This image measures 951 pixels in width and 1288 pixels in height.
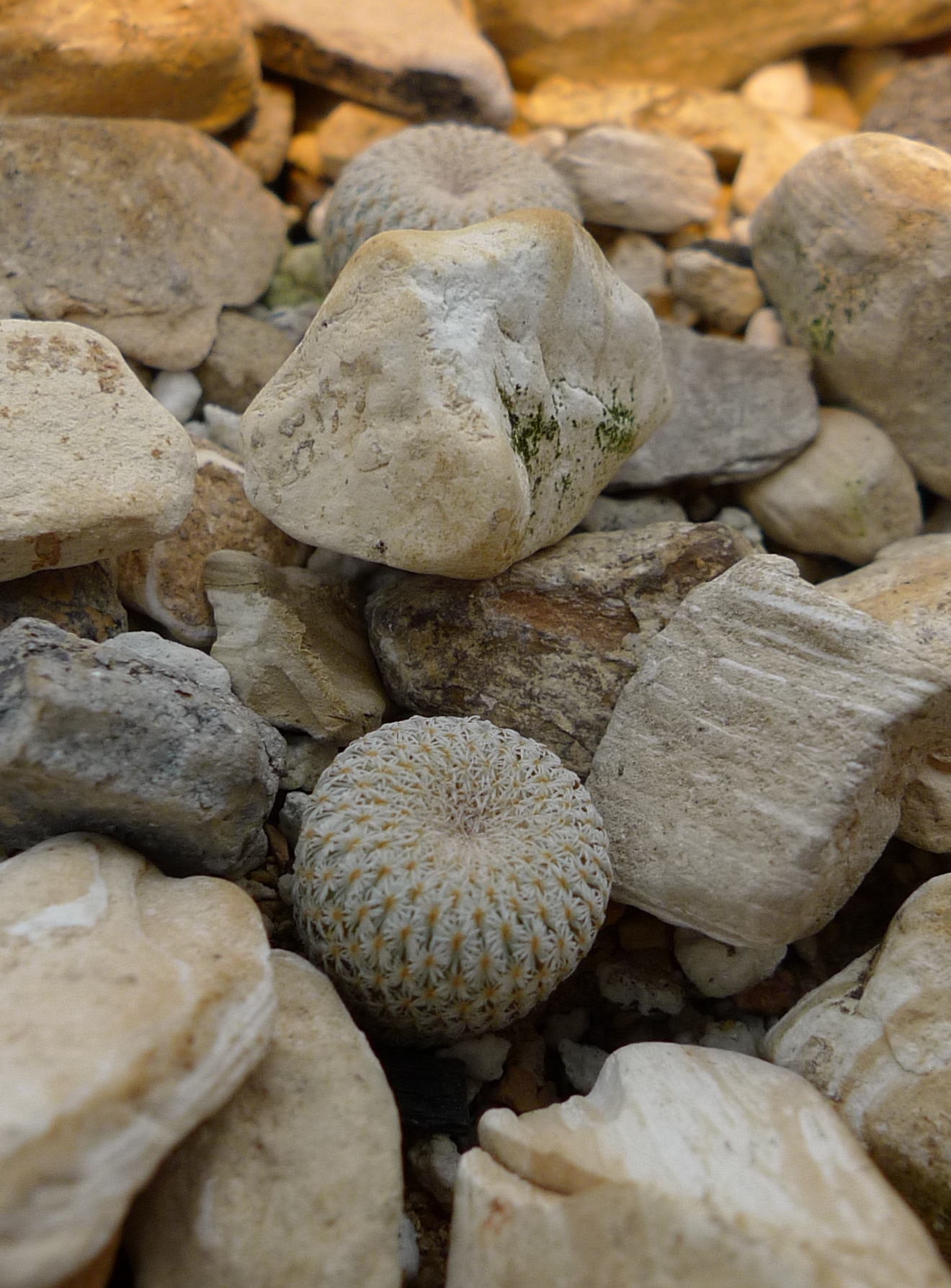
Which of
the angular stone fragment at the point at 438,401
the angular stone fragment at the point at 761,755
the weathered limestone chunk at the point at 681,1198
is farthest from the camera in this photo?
the angular stone fragment at the point at 438,401

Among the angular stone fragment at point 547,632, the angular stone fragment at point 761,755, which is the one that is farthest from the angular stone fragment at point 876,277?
the angular stone fragment at point 761,755

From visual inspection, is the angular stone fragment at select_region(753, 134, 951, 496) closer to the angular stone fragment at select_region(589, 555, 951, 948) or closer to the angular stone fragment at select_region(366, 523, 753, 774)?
A: the angular stone fragment at select_region(366, 523, 753, 774)

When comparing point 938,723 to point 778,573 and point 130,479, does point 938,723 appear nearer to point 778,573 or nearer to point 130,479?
point 778,573

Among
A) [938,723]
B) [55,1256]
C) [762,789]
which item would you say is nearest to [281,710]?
[762,789]

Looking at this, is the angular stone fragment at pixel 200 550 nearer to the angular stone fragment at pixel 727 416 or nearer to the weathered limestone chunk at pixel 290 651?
the weathered limestone chunk at pixel 290 651

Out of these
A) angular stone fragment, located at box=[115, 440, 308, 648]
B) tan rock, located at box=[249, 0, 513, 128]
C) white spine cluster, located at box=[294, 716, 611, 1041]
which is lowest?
angular stone fragment, located at box=[115, 440, 308, 648]

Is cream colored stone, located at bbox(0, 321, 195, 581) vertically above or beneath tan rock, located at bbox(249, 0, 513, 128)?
beneath

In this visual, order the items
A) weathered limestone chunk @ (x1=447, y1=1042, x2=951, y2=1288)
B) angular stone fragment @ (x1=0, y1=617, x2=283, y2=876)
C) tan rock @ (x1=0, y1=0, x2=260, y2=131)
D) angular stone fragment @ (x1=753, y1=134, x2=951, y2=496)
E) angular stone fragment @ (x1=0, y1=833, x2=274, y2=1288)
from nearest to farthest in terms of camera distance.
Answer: angular stone fragment @ (x1=0, y1=833, x2=274, y2=1288) → weathered limestone chunk @ (x1=447, y1=1042, x2=951, y2=1288) → angular stone fragment @ (x1=0, y1=617, x2=283, y2=876) → angular stone fragment @ (x1=753, y1=134, x2=951, y2=496) → tan rock @ (x1=0, y1=0, x2=260, y2=131)

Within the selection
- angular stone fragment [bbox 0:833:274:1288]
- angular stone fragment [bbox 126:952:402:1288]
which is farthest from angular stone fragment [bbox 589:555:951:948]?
angular stone fragment [bbox 0:833:274:1288]

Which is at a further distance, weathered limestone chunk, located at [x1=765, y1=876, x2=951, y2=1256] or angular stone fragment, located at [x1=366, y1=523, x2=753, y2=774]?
angular stone fragment, located at [x1=366, y1=523, x2=753, y2=774]
